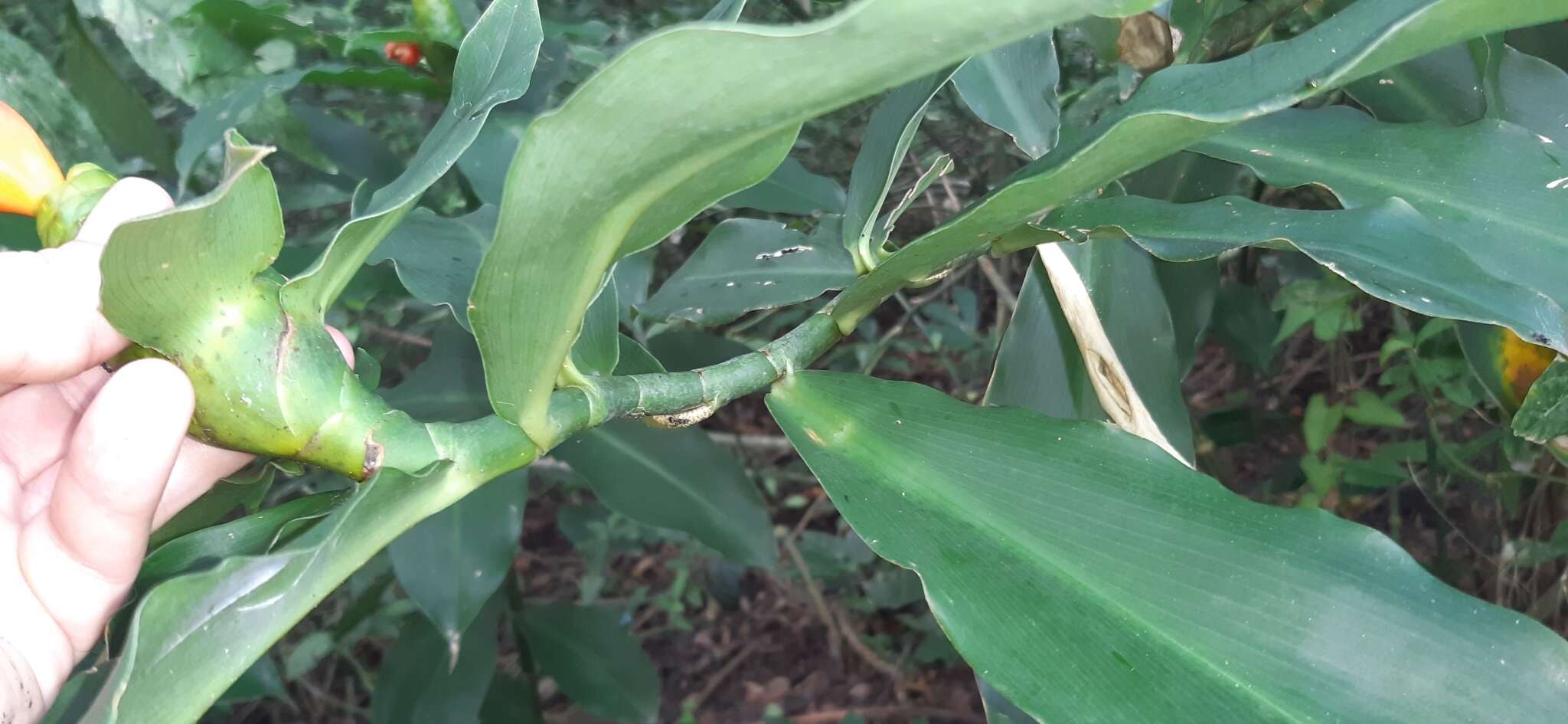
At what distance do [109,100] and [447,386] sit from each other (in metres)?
0.51

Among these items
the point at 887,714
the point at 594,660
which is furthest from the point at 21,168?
the point at 887,714

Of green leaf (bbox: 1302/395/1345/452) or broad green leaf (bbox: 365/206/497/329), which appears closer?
broad green leaf (bbox: 365/206/497/329)

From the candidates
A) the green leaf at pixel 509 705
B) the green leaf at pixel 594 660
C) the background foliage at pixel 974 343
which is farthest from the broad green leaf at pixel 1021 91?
the green leaf at pixel 509 705

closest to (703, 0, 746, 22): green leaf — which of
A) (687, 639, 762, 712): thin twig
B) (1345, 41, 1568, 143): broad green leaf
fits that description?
(1345, 41, 1568, 143): broad green leaf

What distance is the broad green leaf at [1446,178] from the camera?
0.55 metres

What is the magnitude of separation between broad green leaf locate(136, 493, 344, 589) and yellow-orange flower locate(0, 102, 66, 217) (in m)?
0.19

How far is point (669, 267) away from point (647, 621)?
2.61 feet

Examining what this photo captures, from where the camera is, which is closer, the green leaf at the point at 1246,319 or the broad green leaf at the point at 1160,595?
the broad green leaf at the point at 1160,595

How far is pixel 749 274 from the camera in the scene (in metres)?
0.85

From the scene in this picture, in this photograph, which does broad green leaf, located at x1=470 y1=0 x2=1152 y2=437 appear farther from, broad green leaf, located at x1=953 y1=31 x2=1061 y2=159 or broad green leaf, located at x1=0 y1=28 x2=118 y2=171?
broad green leaf, located at x1=0 y1=28 x2=118 y2=171

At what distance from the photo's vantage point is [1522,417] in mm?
655

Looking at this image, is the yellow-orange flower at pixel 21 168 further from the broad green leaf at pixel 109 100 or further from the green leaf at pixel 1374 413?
the green leaf at pixel 1374 413

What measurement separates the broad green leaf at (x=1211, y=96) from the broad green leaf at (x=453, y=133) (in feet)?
0.78

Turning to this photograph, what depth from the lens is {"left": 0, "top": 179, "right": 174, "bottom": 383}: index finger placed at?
1.44 ft
